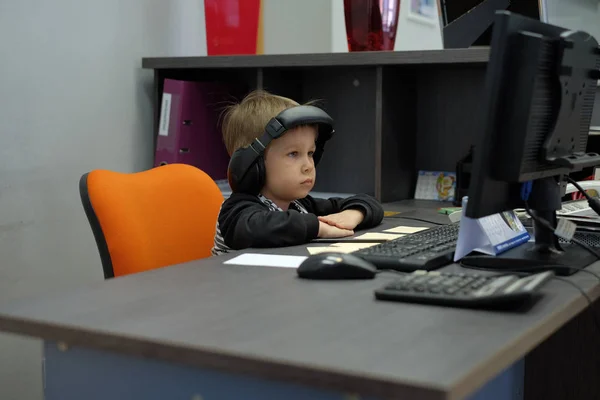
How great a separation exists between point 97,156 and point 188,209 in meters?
0.73

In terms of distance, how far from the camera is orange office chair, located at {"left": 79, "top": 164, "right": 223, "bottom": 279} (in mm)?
1564

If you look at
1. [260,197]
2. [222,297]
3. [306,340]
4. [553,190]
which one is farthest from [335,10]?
[306,340]

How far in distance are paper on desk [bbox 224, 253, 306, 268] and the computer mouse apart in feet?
0.30

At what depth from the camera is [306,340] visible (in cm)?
83

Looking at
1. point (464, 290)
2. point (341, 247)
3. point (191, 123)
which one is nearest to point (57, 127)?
point (191, 123)

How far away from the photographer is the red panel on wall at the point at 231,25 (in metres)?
2.51

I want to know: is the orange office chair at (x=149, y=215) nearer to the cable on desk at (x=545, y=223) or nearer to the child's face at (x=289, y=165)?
the child's face at (x=289, y=165)

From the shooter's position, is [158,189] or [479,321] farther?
[158,189]

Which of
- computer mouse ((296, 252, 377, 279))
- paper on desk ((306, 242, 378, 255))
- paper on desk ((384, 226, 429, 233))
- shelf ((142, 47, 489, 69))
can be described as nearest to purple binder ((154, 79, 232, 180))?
shelf ((142, 47, 489, 69))

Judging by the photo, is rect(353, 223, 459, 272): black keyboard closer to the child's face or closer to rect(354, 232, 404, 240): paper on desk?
rect(354, 232, 404, 240): paper on desk

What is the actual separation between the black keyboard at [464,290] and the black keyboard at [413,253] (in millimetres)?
133

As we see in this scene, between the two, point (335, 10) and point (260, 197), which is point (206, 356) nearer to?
point (260, 197)

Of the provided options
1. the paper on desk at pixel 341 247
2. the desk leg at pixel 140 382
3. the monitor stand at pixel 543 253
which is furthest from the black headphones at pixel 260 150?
the desk leg at pixel 140 382

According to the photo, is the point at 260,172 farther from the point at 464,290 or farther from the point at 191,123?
the point at 191,123
